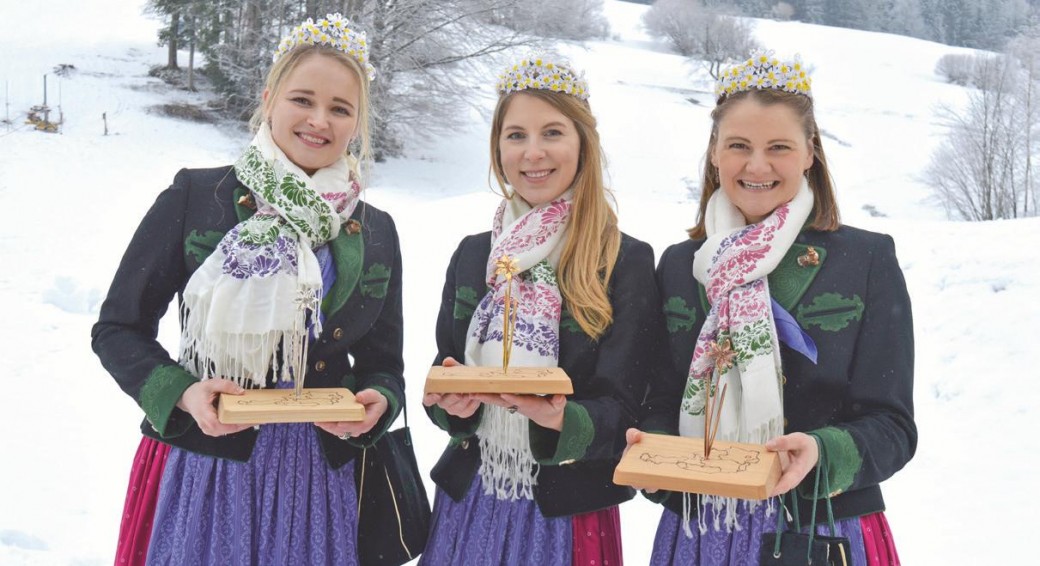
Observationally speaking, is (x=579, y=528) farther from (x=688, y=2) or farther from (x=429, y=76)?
(x=688, y=2)

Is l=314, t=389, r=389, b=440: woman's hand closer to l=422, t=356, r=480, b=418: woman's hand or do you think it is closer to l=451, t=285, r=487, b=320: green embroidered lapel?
l=422, t=356, r=480, b=418: woman's hand

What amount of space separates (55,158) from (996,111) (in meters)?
15.8

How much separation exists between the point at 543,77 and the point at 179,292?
1.07 meters

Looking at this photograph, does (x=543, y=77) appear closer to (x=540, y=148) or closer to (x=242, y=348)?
(x=540, y=148)

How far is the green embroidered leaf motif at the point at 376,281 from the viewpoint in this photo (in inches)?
92.4

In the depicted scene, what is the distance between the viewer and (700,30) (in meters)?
34.5

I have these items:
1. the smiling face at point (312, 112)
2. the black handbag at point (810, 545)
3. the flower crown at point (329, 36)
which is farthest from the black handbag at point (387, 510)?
the flower crown at point (329, 36)

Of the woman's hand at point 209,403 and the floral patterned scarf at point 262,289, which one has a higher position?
the floral patterned scarf at point 262,289

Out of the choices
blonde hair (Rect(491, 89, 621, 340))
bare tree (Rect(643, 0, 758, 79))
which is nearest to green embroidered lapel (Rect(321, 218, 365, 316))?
blonde hair (Rect(491, 89, 621, 340))

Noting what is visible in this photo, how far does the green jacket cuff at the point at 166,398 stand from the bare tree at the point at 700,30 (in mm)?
29976

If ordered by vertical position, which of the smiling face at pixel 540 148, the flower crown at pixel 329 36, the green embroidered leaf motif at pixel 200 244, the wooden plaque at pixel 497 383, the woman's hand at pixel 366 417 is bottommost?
the woman's hand at pixel 366 417

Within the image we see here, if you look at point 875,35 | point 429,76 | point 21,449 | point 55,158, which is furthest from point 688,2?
point 21,449

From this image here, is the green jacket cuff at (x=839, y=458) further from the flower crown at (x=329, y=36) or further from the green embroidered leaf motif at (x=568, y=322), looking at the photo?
the flower crown at (x=329, y=36)

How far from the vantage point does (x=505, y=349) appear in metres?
2.12
